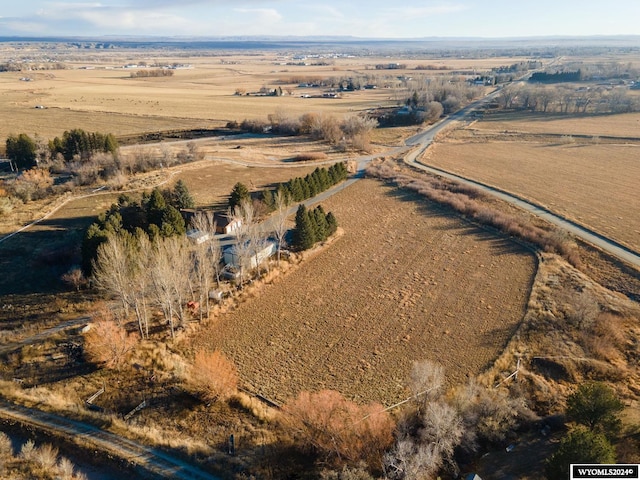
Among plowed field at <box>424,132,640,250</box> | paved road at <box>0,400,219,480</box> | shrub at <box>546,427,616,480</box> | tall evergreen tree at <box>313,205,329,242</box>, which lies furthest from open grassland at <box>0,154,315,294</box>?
shrub at <box>546,427,616,480</box>

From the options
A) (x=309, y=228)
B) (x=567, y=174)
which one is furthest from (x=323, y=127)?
(x=309, y=228)

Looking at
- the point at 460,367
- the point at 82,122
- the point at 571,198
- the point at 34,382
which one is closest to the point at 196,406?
the point at 34,382

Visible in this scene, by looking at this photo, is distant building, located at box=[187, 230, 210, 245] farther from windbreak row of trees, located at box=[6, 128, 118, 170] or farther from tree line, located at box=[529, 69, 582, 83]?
tree line, located at box=[529, 69, 582, 83]

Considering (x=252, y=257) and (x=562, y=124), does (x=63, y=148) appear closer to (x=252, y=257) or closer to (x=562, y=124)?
(x=252, y=257)

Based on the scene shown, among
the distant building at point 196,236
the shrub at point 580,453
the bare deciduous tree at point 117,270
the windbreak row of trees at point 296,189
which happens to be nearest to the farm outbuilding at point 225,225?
the windbreak row of trees at point 296,189

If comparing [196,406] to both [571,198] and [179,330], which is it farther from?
[571,198]
